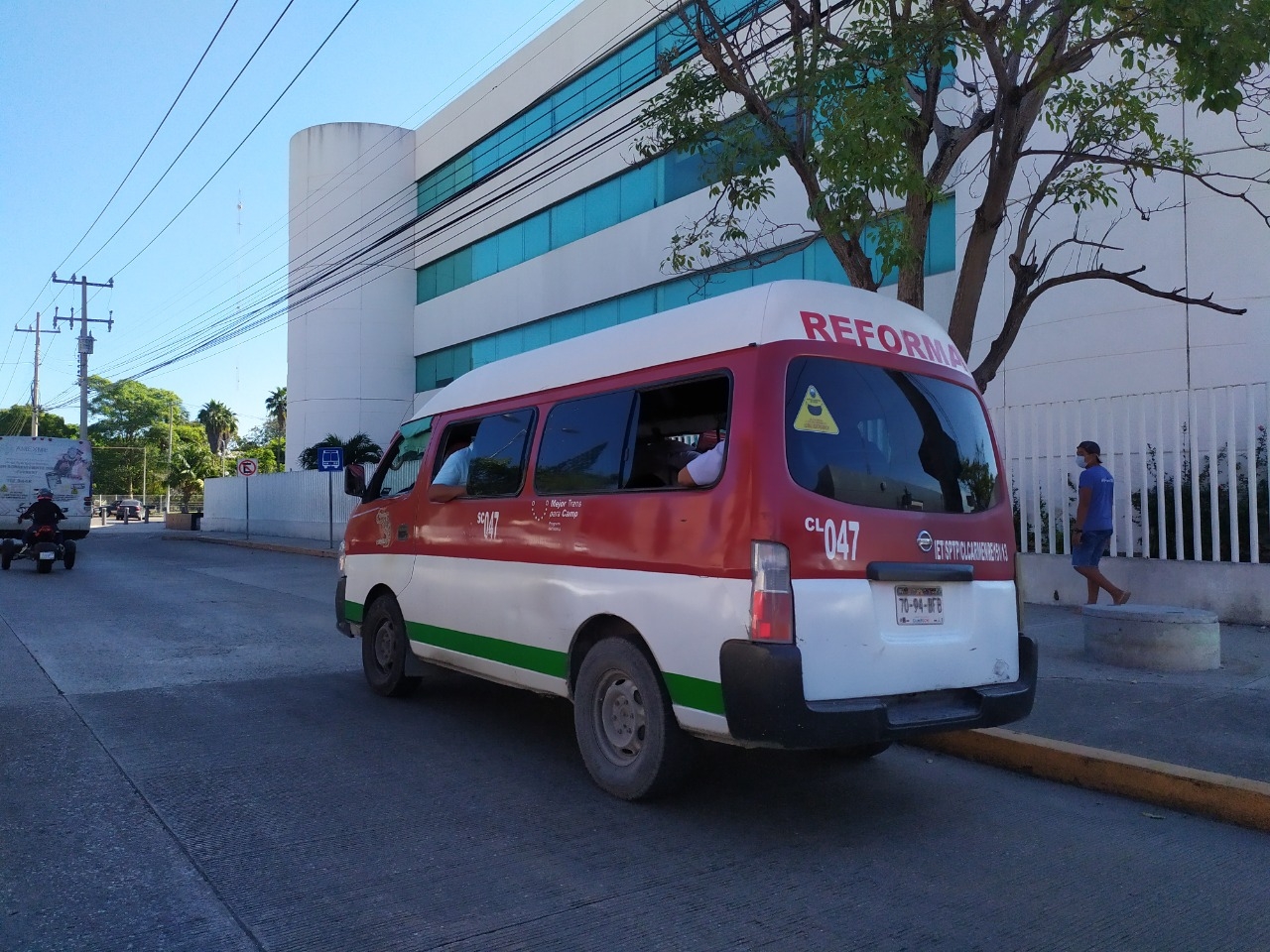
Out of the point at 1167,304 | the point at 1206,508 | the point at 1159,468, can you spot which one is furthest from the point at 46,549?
the point at 1167,304

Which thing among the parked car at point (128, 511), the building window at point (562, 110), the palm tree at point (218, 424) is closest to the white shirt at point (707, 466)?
the building window at point (562, 110)

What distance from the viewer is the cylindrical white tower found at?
1302 inches

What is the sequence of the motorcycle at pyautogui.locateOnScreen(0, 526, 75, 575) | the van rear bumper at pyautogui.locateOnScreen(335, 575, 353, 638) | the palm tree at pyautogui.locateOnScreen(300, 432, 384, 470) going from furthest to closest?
the palm tree at pyautogui.locateOnScreen(300, 432, 384, 470)
the motorcycle at pyautogui.locateOnScreen(0, 526, 75, 575)
the van rear bumper at pyautogui.locateOnScreen(335, 575, 353, 638)

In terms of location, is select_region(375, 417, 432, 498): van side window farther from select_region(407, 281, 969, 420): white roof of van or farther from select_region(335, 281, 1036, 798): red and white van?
select_region(407, 281, 969, 420): white roof of van

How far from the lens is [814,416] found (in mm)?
4422

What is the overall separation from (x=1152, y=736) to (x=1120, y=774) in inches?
33.6

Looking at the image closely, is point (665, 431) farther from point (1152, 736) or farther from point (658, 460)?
point (1152, 736)

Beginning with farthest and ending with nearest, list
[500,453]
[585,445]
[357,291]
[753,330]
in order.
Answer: [357,291] < [500,453] < [585,445] < [753,330]

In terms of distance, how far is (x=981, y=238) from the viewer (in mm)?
7977

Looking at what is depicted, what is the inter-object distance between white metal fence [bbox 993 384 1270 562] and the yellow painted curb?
16.5ft

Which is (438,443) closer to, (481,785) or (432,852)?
(481,785)

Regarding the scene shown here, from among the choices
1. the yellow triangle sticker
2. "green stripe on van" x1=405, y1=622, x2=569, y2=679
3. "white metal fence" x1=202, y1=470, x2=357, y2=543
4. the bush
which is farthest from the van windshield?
"white metal fence" x1=202, y1=470, x2=357, y2=543

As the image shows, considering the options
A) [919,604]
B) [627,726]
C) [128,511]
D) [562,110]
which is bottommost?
[627,726]

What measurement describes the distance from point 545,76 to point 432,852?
24.5 meters
